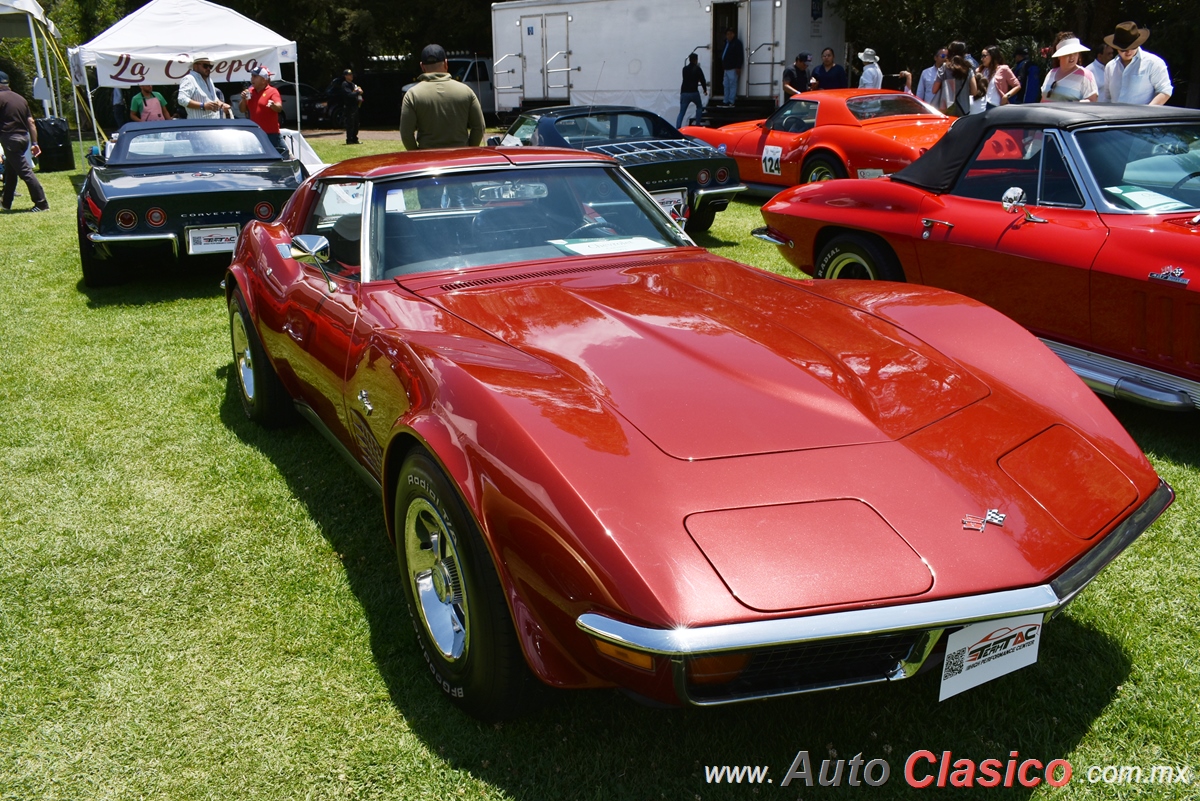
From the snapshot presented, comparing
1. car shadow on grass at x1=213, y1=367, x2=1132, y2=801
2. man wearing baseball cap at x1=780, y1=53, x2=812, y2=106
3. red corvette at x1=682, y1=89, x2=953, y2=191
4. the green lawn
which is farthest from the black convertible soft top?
man wearing baseball cap at x1=780, y1=53, x2=812, y2=106

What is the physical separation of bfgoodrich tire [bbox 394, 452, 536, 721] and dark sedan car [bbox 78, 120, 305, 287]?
17.6ft

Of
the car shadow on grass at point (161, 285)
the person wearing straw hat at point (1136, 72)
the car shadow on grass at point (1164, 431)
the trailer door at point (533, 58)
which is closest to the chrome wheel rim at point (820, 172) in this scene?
the person wearing straw hat at point (1136, 72)

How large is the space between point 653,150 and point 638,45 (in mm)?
10263

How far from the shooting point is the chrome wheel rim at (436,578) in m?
2.49

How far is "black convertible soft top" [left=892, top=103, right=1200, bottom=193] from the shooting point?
4969 mm

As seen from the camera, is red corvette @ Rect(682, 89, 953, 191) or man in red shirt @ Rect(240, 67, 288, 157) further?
man in red shirt @ Rect(240, 67, 288, 157)

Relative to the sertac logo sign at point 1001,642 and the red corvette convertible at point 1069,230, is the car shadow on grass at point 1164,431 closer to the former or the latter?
the red corvette convertible at point 1069,230

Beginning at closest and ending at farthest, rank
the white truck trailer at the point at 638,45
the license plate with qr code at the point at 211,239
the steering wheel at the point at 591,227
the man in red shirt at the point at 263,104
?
the steering wheel at the point at 591,227, the license plate with qr code at the point at 211,239, the man in red shirt at the point at 263,104, the white truck trailer at the point at 638,45

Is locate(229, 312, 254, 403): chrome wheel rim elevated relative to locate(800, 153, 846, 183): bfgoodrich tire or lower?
lower

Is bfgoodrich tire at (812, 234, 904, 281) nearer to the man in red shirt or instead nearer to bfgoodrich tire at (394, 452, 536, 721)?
bfgoodrich tire at (394, 452, 536, 721)

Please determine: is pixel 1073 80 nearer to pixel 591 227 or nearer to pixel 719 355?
pixel 591 227

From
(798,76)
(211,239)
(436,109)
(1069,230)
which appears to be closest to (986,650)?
(1069,230)

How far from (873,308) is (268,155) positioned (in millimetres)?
6839

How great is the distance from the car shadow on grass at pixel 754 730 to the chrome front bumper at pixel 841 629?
1.03ft
